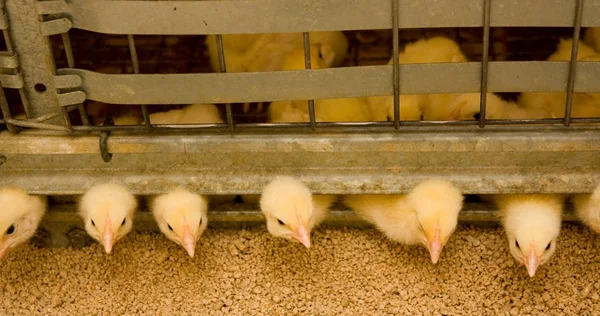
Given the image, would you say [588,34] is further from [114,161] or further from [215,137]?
[114,161]

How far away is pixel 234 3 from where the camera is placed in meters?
1.57

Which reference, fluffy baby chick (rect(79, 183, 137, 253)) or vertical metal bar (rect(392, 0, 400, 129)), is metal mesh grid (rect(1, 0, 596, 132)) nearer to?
fluffy baby chick (rect(79, 183, 137, 253))

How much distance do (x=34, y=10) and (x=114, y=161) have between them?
45 cm

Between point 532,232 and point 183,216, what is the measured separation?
89 cm

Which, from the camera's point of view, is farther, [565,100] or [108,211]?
[565,100]

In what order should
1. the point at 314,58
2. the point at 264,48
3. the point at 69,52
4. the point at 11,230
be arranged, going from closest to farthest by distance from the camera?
1. the point at 69,52
2. the point at 11,230
3. the point at 314,58
4. the point at 264,48

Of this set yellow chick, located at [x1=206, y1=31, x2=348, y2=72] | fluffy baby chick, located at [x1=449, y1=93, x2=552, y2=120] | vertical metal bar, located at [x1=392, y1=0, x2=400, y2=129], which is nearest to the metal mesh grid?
yellow chick, located at [x1=206, y1=31, x2=348, y2=72]

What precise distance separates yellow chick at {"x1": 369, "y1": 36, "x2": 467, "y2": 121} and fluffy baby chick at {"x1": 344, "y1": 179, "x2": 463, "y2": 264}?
256mm

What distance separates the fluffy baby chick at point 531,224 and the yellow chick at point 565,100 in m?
0.29

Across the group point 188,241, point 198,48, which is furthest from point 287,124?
point 198,48

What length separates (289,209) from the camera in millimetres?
1756

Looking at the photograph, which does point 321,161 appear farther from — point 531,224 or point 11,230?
point 11,230

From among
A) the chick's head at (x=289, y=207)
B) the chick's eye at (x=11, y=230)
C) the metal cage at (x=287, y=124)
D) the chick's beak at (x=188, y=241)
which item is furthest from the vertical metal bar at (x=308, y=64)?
the chick's eye at (x=11, y=230)

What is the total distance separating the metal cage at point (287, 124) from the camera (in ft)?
5.17
